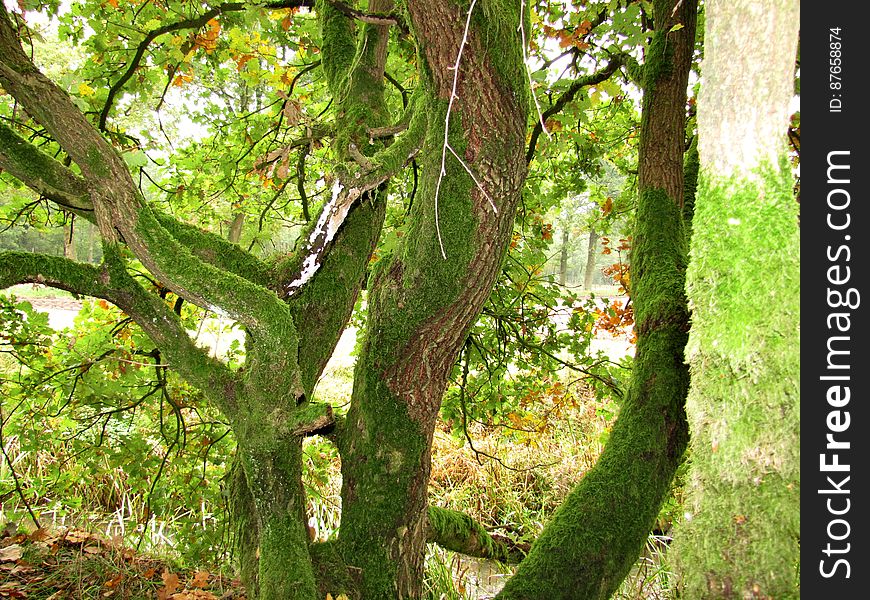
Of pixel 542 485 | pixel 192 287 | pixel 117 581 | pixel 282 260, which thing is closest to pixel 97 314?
pixel 117 581

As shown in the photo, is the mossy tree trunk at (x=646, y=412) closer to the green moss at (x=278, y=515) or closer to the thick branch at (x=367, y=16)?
the green moss at (x=278, y=515)

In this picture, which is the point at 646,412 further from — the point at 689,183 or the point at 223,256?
the point at 223,256

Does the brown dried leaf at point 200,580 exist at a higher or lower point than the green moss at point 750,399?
lower

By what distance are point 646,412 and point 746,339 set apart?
4.53 feet

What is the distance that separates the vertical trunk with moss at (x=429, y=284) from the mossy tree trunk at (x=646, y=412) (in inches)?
21.8

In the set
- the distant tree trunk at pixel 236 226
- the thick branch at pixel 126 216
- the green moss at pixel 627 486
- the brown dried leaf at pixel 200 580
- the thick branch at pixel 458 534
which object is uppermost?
the distant tree trunk at pixel 236 226

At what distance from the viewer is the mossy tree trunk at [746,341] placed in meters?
0.93

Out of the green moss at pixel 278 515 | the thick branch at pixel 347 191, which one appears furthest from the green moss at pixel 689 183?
the green moss at pixel 278 515

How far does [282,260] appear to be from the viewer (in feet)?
8.38

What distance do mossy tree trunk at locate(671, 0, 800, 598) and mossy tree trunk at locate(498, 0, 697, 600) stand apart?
1.09m

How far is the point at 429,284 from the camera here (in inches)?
82.6

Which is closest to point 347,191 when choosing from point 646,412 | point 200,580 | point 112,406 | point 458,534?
point 646,412

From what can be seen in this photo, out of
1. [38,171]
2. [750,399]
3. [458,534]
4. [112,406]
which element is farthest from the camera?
[112,406]

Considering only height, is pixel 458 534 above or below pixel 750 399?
below
